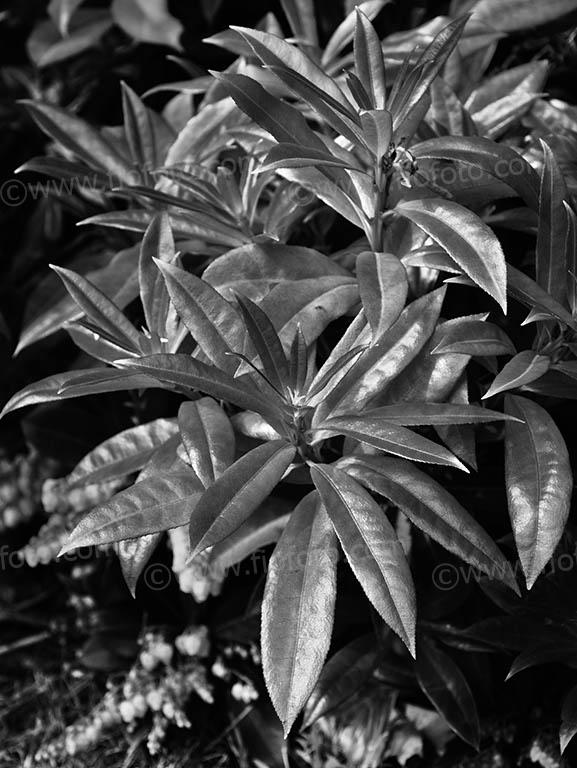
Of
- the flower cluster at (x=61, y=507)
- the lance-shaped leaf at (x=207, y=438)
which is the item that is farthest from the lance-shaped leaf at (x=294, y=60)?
the flower cluster at (x=61, y=507)

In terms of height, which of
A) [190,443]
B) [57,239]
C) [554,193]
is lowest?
[57,239]

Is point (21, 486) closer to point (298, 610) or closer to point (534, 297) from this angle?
point (298, 610)

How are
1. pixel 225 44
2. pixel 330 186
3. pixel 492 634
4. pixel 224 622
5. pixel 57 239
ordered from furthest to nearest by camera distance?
1. pixel 57 239
2. pixel 224 622
3. pixel 225 44
4. pixel 492 634
5. pixel 330 186

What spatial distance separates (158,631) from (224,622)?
6.0 inches

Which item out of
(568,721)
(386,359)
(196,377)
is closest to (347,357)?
(386,359)

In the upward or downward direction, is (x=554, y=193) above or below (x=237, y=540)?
above

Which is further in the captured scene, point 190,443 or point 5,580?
point 5,580

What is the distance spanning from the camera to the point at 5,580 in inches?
85.7

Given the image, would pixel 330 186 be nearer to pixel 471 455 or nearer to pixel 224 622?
pixel 471 455

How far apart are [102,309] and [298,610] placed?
20.6 inches

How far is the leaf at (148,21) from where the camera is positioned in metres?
1.91

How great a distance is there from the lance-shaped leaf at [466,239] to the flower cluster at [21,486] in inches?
46.2

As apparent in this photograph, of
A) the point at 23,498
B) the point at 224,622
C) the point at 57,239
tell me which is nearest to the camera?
the point at 224,622

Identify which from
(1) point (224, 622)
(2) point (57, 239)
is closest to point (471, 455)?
(1) point (224, 622)
